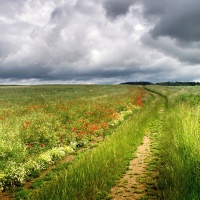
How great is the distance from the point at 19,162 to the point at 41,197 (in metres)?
4.16

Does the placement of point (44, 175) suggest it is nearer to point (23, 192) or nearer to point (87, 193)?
point (23, 192)

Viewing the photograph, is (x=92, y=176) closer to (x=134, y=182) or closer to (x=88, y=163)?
(x=88, y=163)

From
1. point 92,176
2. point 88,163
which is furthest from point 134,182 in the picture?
point 88,163

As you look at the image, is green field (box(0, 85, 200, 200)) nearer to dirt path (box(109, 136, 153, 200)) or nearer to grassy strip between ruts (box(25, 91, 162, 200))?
grassy strip between ruts (box(25, 91, 162, 200))

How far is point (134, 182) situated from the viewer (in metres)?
7.59

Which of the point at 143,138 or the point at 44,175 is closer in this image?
the point at 44,175

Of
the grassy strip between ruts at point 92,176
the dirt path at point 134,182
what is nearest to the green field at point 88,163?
the grassy strip between ruts at point 92,176

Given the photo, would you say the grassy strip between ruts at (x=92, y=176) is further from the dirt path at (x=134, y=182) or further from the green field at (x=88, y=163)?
the dirt path at (x=134, y=182)

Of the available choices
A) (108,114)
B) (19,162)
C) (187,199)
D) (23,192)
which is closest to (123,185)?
(187,199)

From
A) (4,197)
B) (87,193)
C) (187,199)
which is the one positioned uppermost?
(187,199)

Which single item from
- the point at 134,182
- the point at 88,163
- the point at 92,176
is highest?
the point at 88,163

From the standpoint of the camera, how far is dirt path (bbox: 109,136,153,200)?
668 cm

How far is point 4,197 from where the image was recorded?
7.30 meters

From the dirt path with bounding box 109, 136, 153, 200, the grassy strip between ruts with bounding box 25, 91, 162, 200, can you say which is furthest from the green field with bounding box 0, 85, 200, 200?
the dirt path with bounding box 109, 136, 153, 200
